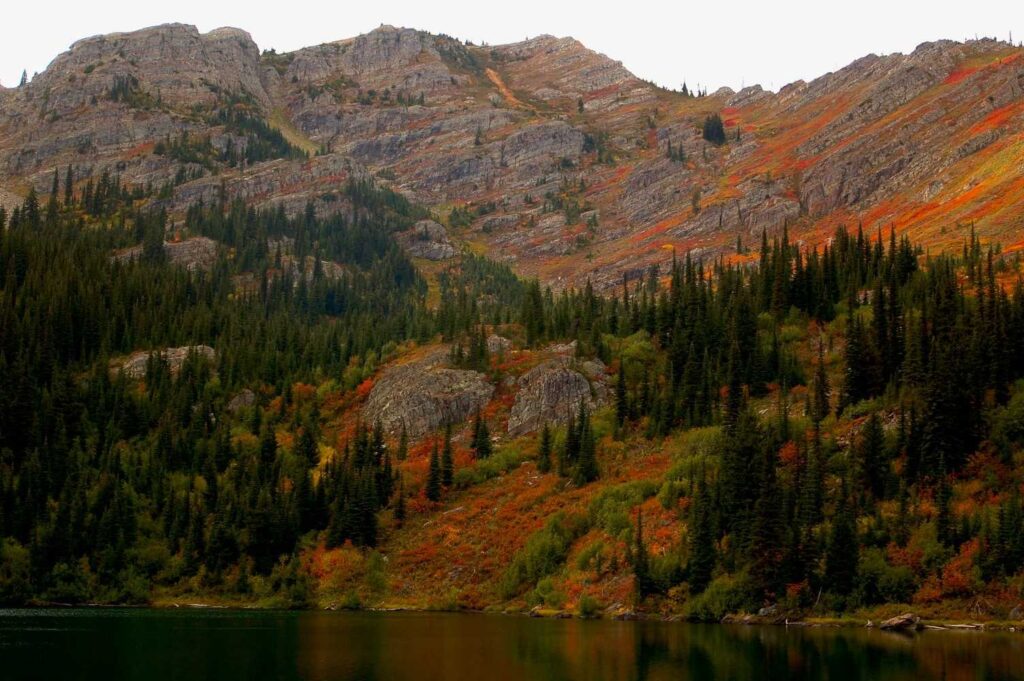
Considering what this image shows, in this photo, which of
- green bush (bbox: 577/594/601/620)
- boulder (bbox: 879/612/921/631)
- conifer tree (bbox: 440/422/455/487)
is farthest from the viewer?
conifer tree (bbox: 440/422/455/487)

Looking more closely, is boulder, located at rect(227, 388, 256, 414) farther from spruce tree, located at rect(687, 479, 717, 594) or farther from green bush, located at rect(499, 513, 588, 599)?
spruce tree, located at rect(687, 479, 717, 594)

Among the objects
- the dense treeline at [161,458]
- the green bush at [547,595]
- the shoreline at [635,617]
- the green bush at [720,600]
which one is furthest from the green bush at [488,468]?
the green bush at [720,600]

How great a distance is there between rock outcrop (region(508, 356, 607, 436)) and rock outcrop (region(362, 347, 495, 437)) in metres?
7.07

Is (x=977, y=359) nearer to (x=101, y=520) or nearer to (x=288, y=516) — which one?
(x=288, y=516)

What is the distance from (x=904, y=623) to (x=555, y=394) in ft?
244

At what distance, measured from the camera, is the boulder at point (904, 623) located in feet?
294

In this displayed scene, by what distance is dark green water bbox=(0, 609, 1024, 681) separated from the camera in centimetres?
6369

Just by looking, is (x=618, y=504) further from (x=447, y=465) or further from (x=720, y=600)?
(x=447, y=465)

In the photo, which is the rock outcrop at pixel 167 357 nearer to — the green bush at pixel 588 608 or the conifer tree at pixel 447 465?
the conifer tree at pixel 447 465

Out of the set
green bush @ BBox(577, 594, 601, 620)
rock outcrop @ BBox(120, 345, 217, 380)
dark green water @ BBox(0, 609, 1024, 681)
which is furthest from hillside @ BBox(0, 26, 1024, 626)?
dark green water @ BBox(0, 609, 1024, 681)

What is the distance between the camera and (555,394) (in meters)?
158

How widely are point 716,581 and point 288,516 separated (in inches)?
2176

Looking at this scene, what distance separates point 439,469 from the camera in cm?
14212

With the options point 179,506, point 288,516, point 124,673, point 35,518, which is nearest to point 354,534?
point 288,516
